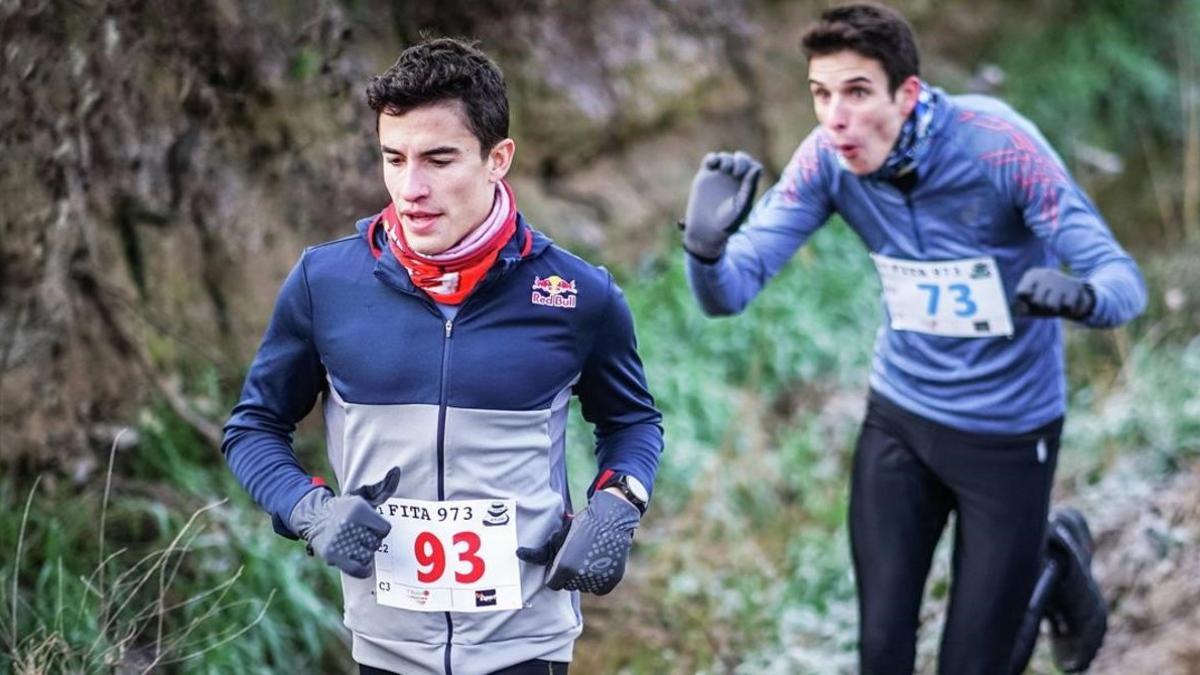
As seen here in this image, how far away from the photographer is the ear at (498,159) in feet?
9.79

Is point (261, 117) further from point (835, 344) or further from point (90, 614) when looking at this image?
point (835, 344)

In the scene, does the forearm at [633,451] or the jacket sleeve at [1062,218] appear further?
the jacket sleeve at [1062,218]

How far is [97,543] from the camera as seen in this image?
4.76m

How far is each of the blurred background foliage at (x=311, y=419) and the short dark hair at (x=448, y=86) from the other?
1.22 ft

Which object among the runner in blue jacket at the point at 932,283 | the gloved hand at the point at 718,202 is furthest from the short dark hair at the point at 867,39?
the gloved hand at the point at 718,202

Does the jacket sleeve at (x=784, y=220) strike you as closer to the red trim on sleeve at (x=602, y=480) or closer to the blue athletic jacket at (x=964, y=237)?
the blue athletic jacket at (x=964, y=237)

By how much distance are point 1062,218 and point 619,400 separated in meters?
A: 1.35

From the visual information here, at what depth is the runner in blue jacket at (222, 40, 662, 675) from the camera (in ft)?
9.46

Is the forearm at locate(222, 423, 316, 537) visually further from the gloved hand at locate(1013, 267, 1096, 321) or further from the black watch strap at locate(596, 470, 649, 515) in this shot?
the gloved hand at locate(1013, 267, 1096, 321)

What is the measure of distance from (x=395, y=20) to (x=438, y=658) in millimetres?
3864

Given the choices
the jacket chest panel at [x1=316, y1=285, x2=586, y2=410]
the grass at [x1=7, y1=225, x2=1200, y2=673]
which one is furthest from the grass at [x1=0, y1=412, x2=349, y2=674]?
the jacket chest panel at [x1=316, y1=285, x2=586, y2=410]

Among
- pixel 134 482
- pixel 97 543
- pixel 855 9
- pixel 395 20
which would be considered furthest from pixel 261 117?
pixel 855 9

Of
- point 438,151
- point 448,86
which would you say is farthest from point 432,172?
point 448,86

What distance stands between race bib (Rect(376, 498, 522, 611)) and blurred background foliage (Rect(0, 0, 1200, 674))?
639 millimetres
